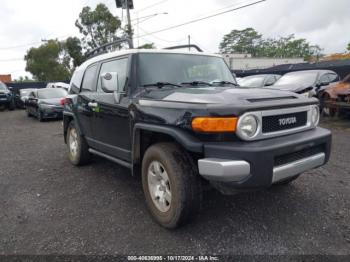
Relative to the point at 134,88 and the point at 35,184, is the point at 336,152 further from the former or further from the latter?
the point at 35,184

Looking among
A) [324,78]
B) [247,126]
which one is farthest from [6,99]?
[247,126]

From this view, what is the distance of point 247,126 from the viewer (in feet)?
8.36

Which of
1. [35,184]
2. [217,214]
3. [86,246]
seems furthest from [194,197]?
[35,184]

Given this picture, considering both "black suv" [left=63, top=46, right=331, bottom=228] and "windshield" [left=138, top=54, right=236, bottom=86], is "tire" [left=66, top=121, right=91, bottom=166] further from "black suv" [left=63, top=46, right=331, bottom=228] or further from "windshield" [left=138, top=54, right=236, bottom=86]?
"windshield" [left=138, top=54, right=236, bottom=86]

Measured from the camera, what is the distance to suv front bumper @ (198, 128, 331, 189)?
7.87 ft

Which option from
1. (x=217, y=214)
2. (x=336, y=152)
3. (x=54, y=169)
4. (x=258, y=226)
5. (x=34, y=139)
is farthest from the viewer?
(x=34, y=139)

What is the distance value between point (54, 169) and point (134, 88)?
2.78 meters

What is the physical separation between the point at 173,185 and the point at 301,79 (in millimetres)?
8582

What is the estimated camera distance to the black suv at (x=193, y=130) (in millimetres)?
2498

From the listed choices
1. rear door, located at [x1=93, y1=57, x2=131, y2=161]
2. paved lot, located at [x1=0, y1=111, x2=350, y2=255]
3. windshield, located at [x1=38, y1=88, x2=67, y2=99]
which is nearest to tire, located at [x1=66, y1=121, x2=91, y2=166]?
paved lot, located at [x1=0, y1=111, x2=350, y2=255]

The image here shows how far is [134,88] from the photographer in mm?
3480

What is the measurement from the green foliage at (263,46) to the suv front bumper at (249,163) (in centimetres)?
6363

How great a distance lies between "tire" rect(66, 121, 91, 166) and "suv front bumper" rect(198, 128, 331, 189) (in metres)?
3.09

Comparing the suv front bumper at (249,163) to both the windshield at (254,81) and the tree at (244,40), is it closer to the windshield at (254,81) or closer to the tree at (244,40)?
the windshield at (254,81)
